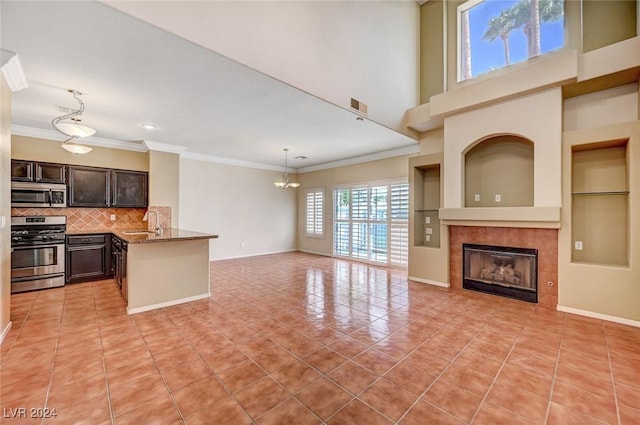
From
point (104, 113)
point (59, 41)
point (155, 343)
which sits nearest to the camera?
point (59, 41)

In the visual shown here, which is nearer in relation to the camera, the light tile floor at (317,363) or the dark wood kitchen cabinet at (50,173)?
the light tile floor at (317,363)

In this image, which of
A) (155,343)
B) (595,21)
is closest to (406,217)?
(595,21)

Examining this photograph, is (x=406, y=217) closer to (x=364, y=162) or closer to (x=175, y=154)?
(x=364, y=162)

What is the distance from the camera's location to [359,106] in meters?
4.20

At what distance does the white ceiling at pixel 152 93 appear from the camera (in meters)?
2.29

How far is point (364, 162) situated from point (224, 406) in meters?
6.21

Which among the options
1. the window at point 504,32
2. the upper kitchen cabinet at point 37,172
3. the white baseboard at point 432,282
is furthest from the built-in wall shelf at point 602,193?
the upper kitchen cabinet at point 37,172

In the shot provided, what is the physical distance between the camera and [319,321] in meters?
3.27

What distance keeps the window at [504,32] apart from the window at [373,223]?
2.68 m

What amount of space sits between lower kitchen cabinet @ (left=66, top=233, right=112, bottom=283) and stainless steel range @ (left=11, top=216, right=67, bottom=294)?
12 centimetres

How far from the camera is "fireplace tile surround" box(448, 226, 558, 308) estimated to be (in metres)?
3.83

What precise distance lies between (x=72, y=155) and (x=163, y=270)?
3.55 m

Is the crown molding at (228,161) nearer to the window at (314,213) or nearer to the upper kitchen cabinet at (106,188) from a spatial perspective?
the upper kitchen cabinet at (106,188)

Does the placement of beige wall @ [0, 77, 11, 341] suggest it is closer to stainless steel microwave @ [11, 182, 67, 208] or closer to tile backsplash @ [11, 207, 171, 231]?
stainless steel microwave @ [11, 182, 67, 208]
